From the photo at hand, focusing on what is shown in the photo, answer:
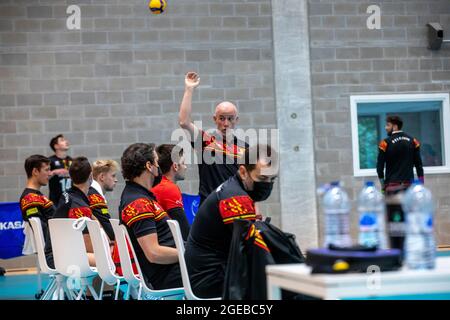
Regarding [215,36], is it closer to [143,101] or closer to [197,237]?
[143,101]

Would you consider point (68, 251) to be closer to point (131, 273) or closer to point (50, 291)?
point (131, 273)

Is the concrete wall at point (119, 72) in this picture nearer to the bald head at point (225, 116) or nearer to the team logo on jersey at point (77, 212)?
the team logo on jersey at point (77, 212)

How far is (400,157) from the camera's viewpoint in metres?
9.20

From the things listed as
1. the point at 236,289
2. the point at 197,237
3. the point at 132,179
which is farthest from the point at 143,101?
the point at 236,289

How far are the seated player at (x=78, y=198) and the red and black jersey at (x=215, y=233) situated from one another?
5.99ft

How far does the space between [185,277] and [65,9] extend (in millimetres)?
6856

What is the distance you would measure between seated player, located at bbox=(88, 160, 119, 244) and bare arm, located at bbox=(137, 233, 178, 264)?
2.01 metres

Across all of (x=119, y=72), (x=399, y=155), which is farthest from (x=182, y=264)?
(x=119, y=72)

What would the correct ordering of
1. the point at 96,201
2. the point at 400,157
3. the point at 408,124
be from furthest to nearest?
the point at 408,124
the point at 400,157
the point at 96,201

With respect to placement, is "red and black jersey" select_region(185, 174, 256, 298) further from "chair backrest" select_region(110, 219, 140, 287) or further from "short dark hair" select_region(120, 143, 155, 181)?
"short dark hair" select_region(120, 143, 155, 181)

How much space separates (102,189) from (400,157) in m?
4.15

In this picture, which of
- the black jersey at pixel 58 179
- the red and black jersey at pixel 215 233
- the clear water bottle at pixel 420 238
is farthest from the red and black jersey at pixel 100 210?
the clear water bottle at pixel 420 238

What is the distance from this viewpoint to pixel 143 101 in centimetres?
991

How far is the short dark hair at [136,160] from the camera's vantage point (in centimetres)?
433
